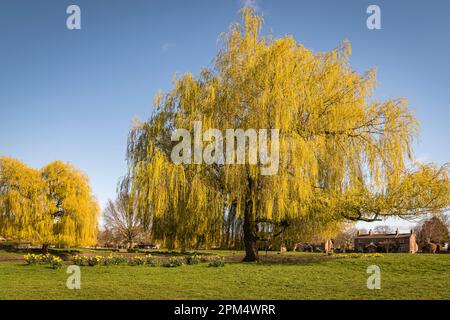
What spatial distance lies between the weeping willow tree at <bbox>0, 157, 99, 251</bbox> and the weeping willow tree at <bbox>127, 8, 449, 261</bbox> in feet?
43.5

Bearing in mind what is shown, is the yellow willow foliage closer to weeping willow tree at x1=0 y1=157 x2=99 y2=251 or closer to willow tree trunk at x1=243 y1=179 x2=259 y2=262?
weeping willow tree at x1=0 y1=157 x2=99 y2=251

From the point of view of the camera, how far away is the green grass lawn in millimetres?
8984

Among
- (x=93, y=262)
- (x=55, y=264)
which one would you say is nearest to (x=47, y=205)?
(x=55, y=264)

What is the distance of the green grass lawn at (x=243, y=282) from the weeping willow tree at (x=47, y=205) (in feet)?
43.9

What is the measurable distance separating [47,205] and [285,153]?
66.0 feet

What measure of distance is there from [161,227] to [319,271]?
282 inches

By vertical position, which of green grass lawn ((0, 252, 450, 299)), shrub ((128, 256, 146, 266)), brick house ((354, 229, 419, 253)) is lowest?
Result: brick house ((354, 229, 419, 253))

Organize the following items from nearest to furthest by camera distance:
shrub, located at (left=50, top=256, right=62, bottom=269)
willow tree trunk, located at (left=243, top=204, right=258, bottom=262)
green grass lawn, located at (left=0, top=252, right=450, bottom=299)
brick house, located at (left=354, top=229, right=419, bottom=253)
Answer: green grass lawn, located at (left=0, top=252, right=450, bottom=299) < shrub, located at (left=50, top=256, right=62, bottom=269) < willow tree trunk, located at (left=243, top=204, right=258, bottom=262) < brick house, located at (left=354, top=229, right=419, bottom=253)

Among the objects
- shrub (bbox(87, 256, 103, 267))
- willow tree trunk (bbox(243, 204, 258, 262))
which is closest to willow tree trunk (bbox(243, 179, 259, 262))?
willow tree trunk (bbox(243, 204, 258, 262))

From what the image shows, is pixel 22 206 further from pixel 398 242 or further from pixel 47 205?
pixel 398 242

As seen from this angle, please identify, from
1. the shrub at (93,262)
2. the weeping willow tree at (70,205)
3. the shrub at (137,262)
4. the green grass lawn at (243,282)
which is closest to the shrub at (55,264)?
the green grass lawn at (243,282)

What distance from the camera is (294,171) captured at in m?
15.8

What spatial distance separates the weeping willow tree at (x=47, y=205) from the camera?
27.9 m
